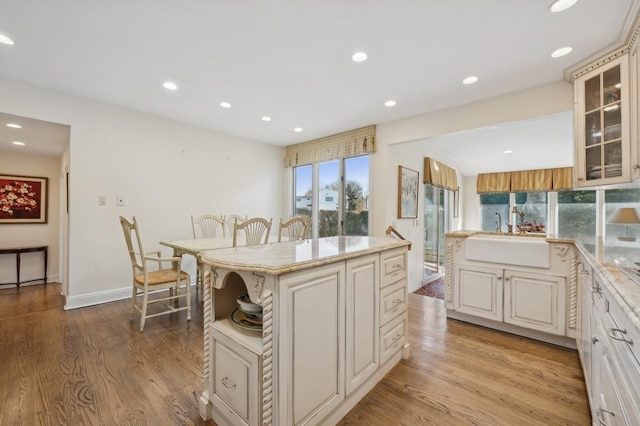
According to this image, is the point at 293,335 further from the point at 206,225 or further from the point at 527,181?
the point at 527,181

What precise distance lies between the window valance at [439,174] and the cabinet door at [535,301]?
2533mm

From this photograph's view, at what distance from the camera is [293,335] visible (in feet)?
4.00

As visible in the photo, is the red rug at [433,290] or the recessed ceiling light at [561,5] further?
the red rug at [433,290]

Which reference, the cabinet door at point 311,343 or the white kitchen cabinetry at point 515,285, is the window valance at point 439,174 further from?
the cabinet door at point 311,343

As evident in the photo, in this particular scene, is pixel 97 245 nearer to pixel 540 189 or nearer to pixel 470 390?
pixel 470 390

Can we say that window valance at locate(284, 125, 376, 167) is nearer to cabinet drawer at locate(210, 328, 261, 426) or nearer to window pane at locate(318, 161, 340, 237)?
window pane at locate(318, 161, 340, 237)

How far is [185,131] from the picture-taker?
4047 millimetres

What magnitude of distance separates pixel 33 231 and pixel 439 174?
279 inches

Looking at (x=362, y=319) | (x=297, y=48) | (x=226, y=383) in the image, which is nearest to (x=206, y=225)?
(x=297, y=48)

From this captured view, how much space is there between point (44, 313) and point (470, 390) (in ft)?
14.1

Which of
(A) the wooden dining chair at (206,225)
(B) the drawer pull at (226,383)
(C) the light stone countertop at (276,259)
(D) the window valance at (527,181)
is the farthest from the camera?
(D) the window valance at (527,181)

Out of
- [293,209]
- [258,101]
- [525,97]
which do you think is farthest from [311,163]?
[525,97]

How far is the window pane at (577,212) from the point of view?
16.7 feet

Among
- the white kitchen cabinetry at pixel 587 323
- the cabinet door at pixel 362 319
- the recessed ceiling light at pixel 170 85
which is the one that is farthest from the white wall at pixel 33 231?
the white kitchen cabinetry at pixel 587 323
